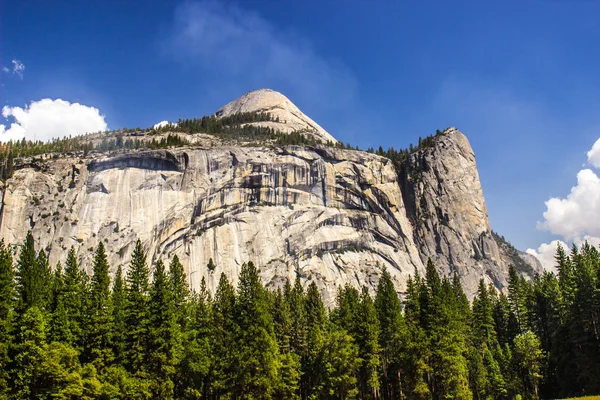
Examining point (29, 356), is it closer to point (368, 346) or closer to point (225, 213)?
point (368, 346)

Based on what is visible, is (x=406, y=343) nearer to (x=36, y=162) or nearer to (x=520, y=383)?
(x=520, y=383)

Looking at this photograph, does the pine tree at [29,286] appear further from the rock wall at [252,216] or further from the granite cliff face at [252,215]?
the rock wall at [252,216]

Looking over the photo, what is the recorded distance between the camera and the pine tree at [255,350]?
43094 millimetres

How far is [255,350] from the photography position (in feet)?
143

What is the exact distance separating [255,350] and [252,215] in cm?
7917

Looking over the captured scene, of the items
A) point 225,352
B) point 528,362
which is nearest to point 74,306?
point 225,352

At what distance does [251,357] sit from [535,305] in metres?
49.8

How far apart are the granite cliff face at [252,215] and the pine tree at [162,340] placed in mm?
65823

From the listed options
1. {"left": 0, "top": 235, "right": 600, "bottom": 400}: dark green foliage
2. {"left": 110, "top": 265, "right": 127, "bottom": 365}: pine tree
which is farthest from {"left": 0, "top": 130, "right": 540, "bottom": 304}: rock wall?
{"left": 110, "top": 265, "right": 127, "bottom": 365}: pine tree

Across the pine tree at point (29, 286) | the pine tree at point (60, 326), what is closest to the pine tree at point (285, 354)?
the pine tree at point (60, 326)

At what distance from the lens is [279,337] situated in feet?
192

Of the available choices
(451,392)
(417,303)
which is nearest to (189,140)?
(417,303)

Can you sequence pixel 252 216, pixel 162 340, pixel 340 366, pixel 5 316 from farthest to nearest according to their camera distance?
pixel 252 216 → pixel 340 366 → pixel 162 340 → pixel 5 316

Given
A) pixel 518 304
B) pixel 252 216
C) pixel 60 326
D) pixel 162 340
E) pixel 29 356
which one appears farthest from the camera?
pixel 252 216
